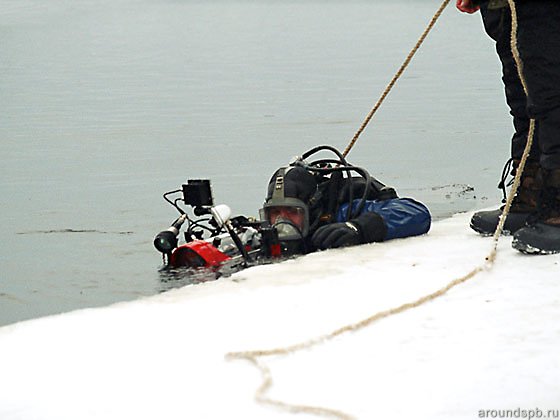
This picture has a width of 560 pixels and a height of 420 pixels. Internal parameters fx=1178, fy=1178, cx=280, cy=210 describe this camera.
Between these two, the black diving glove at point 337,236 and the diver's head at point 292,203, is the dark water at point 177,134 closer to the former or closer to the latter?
the diver's head at point 292,203

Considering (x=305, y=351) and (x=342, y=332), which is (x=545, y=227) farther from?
(x=305, y=351)

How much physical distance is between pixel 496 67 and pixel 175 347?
57.3 feet

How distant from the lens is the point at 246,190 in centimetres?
761

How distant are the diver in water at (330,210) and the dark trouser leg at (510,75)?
732mm

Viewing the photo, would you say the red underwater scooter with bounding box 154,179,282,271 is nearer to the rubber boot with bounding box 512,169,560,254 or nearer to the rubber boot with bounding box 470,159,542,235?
the rubber boot with bounding box 470,159,542,235

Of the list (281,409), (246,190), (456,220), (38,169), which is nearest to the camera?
(281,409)

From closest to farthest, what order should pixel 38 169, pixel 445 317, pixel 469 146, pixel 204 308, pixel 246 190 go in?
pixel 445 317 → pixel 204 308 → pixel 246 190 → pixel 38 169 → pixel 469 146

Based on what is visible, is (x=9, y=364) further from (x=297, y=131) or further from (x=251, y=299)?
(x=297, y=131)

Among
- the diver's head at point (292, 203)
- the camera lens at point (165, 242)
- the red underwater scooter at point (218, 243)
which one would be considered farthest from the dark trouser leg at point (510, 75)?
the camera lens at point (165, 242)

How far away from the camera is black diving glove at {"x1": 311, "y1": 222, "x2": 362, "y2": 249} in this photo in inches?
197

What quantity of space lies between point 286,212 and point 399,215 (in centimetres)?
51

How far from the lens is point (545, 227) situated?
414cm

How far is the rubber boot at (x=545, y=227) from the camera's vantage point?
13.4 feet

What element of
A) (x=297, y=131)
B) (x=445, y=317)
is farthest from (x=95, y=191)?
(x=445, y=317)
